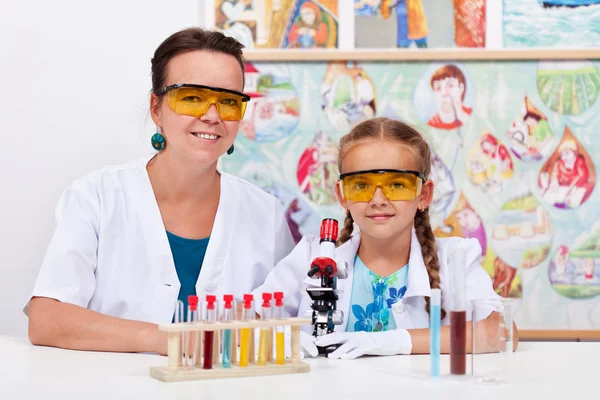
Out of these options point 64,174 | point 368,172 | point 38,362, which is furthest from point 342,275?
point 64,174

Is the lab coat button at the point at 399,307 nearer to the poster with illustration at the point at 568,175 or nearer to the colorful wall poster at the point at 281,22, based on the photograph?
the poster with illustration at the point at 568,175

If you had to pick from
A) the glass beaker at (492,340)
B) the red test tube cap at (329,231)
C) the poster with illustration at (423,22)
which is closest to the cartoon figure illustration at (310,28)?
the poster with illustration at (423,22)

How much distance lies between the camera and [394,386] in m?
1.35

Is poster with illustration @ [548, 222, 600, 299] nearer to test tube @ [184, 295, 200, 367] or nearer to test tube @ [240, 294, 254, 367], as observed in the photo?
test tube @ [240, 294, 254, 367]

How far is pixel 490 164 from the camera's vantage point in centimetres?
241

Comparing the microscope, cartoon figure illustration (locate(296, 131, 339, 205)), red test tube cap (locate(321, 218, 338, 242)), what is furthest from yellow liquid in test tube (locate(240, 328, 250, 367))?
cartoon figure illustration (locate(296, 131, 339, 205))

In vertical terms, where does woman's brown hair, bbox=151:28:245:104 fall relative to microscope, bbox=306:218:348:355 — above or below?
above

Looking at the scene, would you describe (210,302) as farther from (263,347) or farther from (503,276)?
(503,276)

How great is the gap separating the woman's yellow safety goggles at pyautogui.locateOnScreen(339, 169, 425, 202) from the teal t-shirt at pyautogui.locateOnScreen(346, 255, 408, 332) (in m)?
0.24

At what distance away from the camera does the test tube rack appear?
54.4 inches

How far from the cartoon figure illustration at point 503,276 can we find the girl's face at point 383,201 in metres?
0.39

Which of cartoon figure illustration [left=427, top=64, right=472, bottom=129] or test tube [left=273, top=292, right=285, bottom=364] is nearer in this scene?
test tube [left=273, top=292, right=285, bottom=364]

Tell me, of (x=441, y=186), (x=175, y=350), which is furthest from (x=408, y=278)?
(x=175, y=350)

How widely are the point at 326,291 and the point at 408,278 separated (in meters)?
0.45
